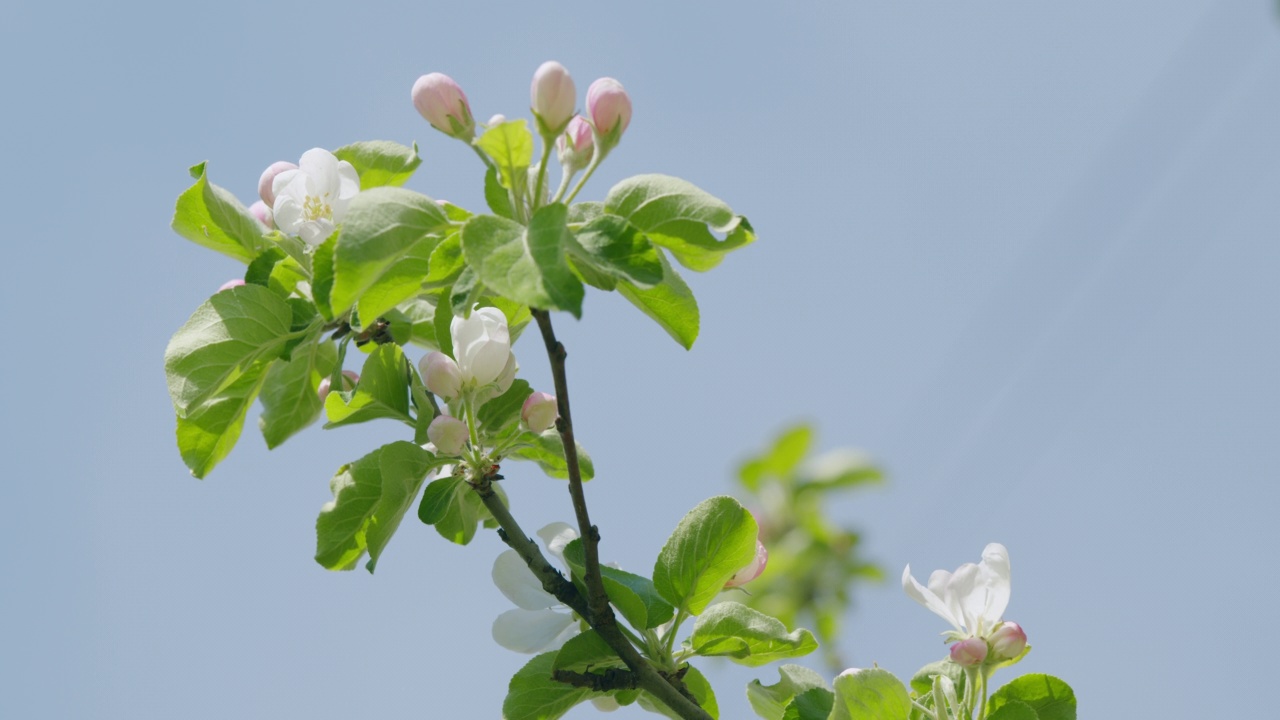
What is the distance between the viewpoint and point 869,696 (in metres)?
1.50

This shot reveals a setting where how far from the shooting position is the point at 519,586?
175 cm

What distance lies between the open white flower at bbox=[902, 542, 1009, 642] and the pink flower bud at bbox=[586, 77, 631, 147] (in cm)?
71

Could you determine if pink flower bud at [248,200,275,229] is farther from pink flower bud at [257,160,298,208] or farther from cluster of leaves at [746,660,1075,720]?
cluster of leaves at [746,660,1075,720]

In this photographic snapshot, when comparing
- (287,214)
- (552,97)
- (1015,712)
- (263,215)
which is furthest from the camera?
(263,215)

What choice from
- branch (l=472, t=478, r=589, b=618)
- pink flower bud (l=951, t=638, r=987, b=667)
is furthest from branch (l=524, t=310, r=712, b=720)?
pink flower bud (l=951, t=638, r=987, b=667)

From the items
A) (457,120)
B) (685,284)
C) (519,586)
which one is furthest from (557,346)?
(519,586)

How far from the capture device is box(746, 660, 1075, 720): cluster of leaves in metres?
1.50

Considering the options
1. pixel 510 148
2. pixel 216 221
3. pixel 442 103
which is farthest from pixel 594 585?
pixel 216 221

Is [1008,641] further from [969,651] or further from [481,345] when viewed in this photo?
[481,345]

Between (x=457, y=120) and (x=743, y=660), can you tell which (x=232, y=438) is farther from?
(x=743, y=660)

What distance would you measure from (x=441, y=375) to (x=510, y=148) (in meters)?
0.35

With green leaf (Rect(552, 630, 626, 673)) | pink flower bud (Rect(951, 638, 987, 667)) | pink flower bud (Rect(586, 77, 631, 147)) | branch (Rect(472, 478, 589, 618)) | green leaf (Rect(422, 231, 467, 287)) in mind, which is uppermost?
pink flower bud (Rect(586, 77, 631, 147))

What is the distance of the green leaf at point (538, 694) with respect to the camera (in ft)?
5.33

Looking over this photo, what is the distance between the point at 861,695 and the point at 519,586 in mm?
523
